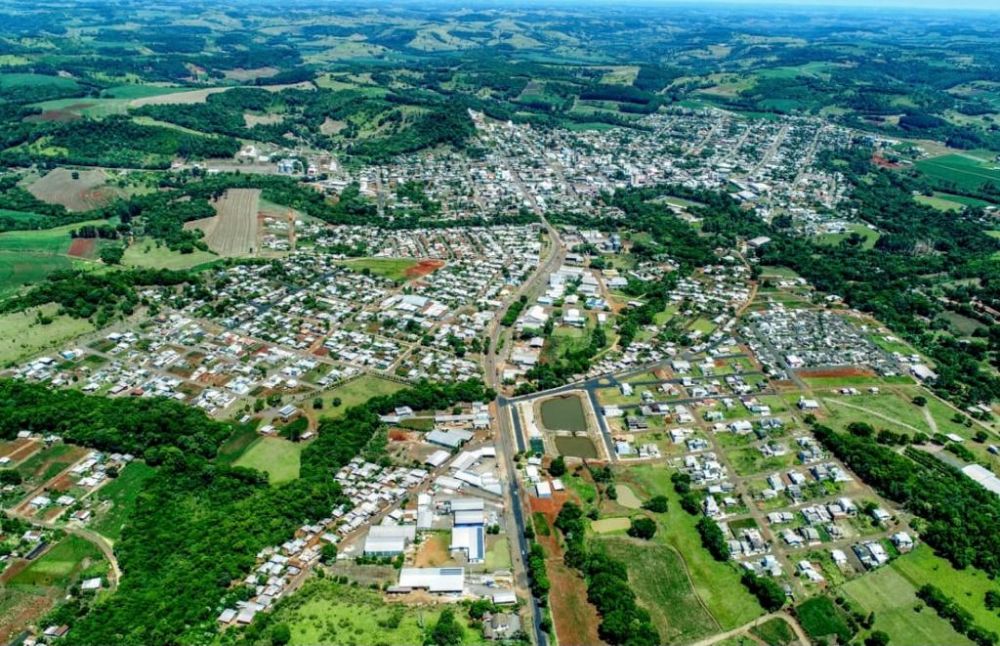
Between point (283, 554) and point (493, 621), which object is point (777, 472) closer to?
point (493, 621)

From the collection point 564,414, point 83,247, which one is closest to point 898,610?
point 564,414

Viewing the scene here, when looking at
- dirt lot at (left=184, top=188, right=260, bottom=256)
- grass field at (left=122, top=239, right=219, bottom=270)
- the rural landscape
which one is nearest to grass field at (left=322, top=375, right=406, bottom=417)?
the rural landscape

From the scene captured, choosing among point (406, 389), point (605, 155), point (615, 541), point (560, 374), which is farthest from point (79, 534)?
point (605, 155)

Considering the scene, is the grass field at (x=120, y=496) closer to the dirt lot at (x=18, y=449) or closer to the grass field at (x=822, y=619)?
the dirt lot at (x=18, y=449)

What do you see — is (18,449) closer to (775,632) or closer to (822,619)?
(775,632)

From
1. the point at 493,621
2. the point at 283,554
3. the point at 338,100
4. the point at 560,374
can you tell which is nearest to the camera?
the point at 493,621

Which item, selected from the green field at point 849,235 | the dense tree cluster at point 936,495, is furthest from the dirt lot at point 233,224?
the green field at point 849,235
